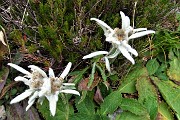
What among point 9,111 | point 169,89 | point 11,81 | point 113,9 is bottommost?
point 169,89

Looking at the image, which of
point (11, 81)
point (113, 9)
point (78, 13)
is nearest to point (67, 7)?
point (78, 13)

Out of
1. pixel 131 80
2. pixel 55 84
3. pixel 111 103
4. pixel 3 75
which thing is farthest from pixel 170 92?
pixel 3 75

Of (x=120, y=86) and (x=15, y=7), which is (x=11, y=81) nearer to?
(x=15, y=7)

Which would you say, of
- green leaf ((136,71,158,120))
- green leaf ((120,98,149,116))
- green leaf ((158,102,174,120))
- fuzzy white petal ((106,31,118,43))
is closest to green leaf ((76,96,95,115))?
green leaf ((120,98,149,116))

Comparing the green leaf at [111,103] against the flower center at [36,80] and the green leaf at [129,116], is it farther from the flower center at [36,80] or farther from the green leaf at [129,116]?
the flower center at [36,80]

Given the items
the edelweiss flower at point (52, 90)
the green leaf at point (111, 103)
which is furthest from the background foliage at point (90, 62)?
the edelweiss flower at point (52, 90)

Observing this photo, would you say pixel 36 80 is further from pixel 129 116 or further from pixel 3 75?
pixel 129 116
